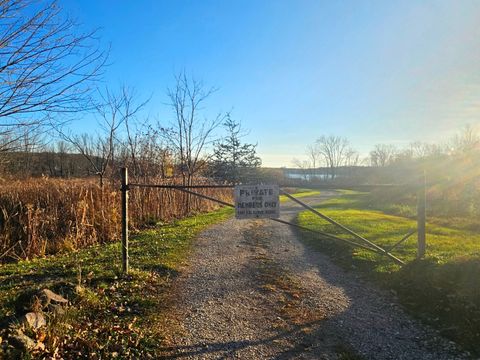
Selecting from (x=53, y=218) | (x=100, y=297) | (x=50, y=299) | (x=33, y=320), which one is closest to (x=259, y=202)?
(x=100, y=297)

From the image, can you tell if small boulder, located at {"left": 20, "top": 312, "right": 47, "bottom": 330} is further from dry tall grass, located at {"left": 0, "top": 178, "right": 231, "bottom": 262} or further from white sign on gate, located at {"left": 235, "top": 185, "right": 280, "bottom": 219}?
dry tall grass, located at {"left": 0, "top": 178, "right": 231, "bottom": 262}

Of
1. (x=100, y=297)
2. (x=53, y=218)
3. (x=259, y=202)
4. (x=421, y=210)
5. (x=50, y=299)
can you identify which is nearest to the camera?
(x=50, y=299)

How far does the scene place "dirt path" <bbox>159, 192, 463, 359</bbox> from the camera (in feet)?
12.0

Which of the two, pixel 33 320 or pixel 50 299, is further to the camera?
pixel 50 299

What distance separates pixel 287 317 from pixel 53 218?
7.88 meters

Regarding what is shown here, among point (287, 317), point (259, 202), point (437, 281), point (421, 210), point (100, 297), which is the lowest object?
point (287, 317)

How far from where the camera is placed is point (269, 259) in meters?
7.95

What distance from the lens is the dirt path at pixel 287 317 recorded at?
3.65m

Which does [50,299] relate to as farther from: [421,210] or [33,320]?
[421,210]

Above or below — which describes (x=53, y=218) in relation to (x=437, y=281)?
above

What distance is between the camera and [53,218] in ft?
31.2

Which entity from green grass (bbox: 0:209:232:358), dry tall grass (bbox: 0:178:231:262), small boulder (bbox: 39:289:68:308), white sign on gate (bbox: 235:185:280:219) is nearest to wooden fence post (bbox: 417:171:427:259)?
white sign on gate (bbox: 235:185:280:219)

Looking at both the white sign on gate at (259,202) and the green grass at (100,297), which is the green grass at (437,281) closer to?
the white sign on gate at (259,202)

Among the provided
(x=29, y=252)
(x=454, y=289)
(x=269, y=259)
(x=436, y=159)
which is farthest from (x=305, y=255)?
(x=436, y=159)
